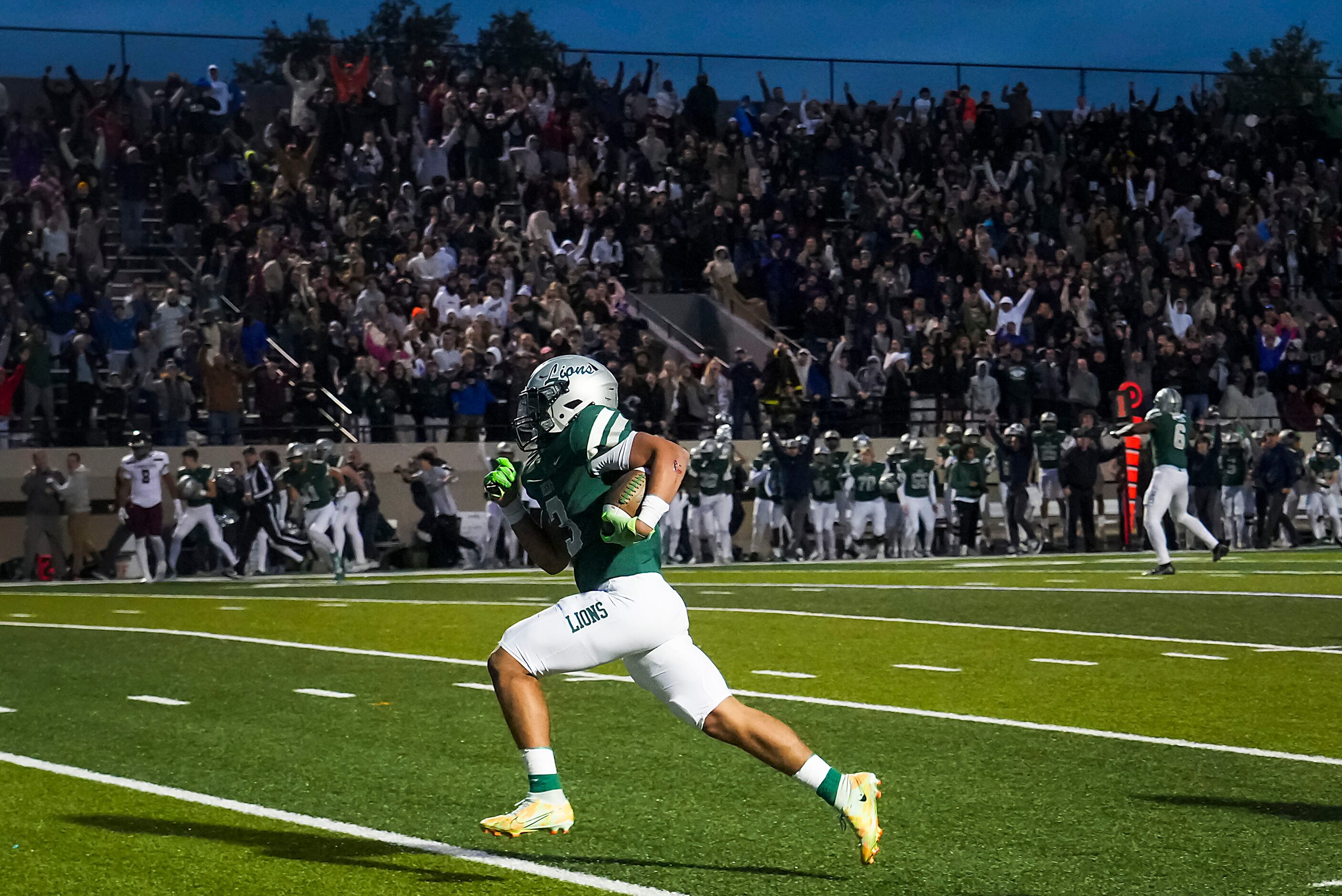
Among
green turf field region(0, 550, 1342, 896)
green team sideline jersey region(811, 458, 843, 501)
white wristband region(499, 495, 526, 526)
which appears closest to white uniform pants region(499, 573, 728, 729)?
white wristband region(499, 495, 526, 526)

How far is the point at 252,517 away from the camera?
2162cm

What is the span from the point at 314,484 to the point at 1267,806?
612 inches

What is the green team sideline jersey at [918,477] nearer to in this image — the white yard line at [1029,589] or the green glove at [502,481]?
the white yard line at [1029,589]

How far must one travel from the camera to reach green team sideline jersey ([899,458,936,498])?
2445cm

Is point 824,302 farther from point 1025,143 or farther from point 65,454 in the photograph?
point 65,454

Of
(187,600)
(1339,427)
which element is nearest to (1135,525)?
(1339,427)

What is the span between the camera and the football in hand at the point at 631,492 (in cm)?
534

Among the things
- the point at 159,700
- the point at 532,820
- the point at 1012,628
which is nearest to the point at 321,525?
the point at 1012,628

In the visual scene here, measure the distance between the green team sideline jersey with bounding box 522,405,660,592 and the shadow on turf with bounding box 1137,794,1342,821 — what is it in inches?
86.5

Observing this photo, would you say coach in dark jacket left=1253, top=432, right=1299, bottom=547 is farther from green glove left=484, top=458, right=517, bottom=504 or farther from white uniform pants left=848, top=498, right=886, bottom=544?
green glove left=484, top=458, right=517, bottom=504

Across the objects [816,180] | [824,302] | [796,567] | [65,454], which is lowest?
[796,567]

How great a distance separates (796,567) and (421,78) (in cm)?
1087

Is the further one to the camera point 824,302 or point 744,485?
point 824,302

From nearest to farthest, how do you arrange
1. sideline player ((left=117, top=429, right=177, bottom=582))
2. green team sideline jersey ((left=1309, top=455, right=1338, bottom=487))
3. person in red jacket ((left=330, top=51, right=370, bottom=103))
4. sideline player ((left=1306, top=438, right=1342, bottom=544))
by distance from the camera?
sideline player ((left=117, top=429, right=177, bottom=582)) → sideline player ((left=1306, top=438, right=1342, bottom=544)) → green team sideline jersey ((left=1309, top=455, right=1338, bottom=487)) → person in red jacket ((left=330, top=51, right=370, bottom=103))
